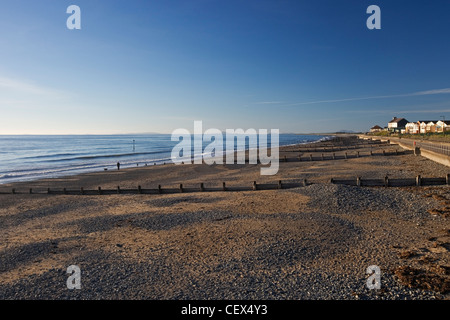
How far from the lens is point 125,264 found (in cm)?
965

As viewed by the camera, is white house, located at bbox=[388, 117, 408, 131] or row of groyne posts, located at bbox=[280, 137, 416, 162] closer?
row of groyne posts, located at bbox=[280, 137, 416, 162]

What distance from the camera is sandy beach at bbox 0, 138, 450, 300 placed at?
7977 millimetres

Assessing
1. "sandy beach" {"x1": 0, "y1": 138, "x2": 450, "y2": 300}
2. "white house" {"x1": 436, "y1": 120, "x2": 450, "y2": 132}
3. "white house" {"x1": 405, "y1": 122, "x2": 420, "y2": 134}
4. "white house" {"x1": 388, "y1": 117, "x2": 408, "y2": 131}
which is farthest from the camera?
"white house" {"x1": 388, "y1": 117, "x2": 408, "y2": 131}

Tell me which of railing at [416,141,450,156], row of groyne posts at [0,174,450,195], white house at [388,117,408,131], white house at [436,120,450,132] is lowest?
row of groyne posts at [0,174,450,195]

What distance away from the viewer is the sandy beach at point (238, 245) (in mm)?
7977
